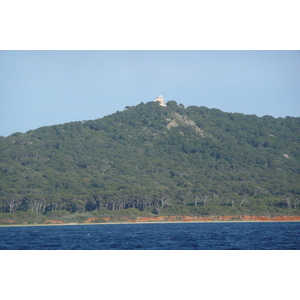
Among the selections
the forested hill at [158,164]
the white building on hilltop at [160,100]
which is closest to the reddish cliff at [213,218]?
the forested hill at [158,164]

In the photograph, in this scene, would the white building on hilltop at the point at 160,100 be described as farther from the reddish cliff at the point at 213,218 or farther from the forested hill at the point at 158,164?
the reddish cliff at the point at 213,218

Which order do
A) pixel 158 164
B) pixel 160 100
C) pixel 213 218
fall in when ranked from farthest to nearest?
pixel 160 100 < pixel 158 164 < pixel 213 218

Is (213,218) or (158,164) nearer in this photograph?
(213,218)

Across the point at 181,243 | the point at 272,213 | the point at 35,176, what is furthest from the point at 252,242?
the point at 35,176

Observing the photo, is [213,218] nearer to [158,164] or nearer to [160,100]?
[158,164]

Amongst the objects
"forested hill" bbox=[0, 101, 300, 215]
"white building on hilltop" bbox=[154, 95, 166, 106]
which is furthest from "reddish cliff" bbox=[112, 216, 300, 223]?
"white building on hilltop" bbox=[154, 95, 166, 106]

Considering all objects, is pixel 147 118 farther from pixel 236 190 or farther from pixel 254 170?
pixel 236 190

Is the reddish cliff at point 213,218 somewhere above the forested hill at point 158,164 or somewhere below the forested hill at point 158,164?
below

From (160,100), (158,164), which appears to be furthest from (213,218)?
(160,100)
